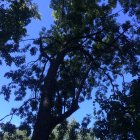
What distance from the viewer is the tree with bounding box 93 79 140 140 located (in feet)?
48.3

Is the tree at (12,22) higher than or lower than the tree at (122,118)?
higher

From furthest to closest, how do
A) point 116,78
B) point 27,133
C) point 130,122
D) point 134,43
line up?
point 116,78 < point 134,43 < point 27,133 < point 130,122

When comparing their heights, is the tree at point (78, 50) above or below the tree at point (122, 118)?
above

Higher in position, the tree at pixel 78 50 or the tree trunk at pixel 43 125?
the tree at pixel 78 50

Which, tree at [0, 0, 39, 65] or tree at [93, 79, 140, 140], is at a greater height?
tree at [0, 0, 39, 65]

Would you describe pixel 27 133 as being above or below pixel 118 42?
below

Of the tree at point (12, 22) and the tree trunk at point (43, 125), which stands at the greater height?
the tree at point (12, 22)

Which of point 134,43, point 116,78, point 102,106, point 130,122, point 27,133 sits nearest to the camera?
point 130,122

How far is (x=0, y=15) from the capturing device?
15.1 m

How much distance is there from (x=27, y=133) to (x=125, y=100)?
5.27 meters

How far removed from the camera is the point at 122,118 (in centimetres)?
1505

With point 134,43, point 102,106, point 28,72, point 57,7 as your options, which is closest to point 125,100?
point 102,106

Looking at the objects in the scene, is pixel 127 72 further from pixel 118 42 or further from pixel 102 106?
pixel 102 106

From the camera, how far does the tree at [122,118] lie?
14727 millimetres
